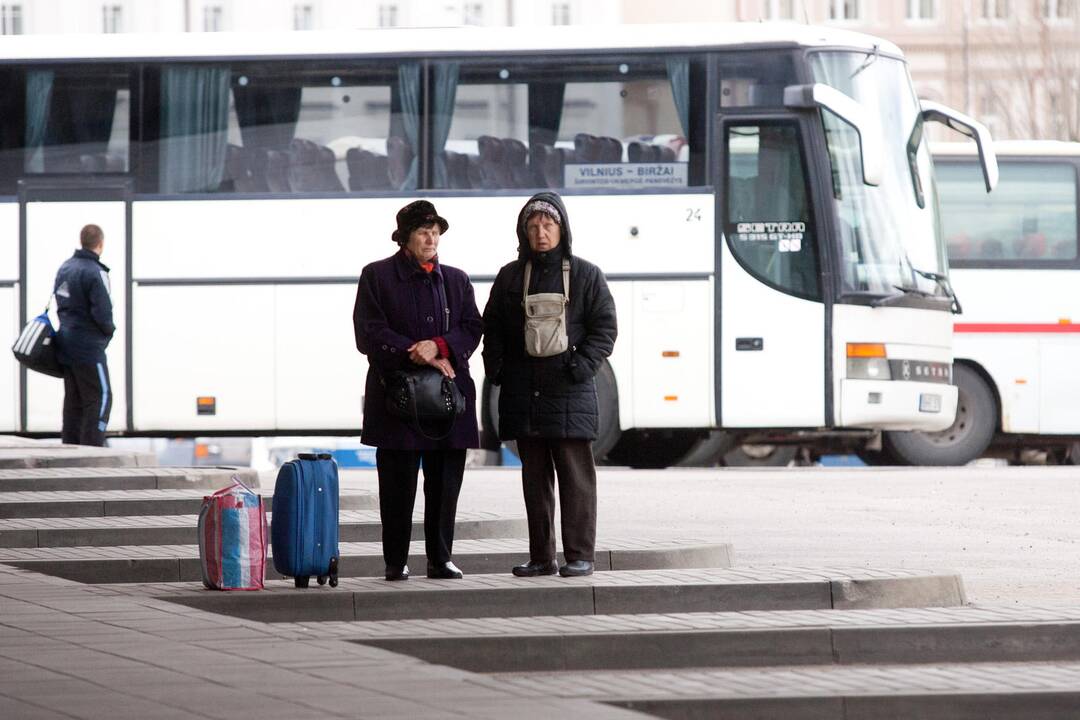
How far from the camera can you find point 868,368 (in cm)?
1869

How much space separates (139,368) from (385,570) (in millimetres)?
9552

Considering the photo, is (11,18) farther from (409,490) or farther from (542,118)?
(409,490)

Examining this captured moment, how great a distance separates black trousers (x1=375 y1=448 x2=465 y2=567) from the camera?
31.2 ft

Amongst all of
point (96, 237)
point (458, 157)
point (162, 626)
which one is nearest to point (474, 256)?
point (458, 157)

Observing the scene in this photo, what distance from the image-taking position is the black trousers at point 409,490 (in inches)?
375

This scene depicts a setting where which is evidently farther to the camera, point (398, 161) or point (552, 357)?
point (398, 161)

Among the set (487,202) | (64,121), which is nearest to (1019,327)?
(487,202)

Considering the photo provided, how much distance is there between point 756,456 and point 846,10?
48.7 metres

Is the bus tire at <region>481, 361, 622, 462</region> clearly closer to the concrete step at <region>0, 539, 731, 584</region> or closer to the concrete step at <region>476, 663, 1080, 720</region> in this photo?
the concrete step at <region>0, 539, 731, 584</region>

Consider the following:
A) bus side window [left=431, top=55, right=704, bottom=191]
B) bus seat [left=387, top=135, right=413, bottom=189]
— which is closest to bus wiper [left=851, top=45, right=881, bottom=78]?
bus side window [left=431, top=55, right=704, bottom=191]

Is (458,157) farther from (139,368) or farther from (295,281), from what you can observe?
(139,368)

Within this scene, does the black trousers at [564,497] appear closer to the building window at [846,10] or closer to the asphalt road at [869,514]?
the asphalt road at [869,514]

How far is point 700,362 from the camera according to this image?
18.8 meters

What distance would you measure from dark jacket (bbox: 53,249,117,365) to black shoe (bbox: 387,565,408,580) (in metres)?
7.31
